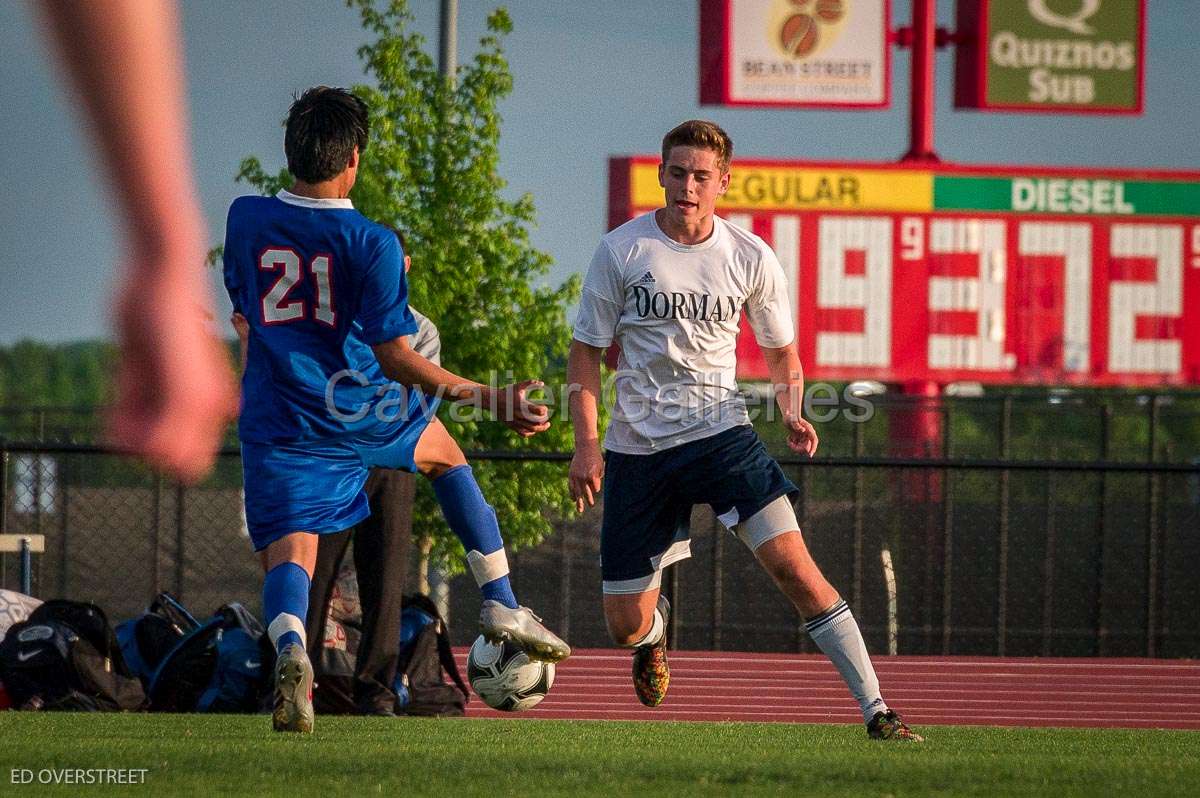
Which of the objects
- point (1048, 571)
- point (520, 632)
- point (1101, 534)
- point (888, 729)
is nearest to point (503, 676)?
point (520, 632)

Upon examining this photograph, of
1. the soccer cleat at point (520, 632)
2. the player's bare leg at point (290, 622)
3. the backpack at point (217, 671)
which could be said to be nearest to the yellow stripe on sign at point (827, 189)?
the backpack at point (217, 671)

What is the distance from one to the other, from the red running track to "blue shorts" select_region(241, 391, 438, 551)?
2394 millimetres

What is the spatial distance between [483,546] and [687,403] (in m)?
0.82

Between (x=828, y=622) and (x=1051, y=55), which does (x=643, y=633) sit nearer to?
(x=828, y=622)

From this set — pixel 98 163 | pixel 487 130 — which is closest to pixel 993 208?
pixel 487 130

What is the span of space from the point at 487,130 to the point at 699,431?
692 centimetres

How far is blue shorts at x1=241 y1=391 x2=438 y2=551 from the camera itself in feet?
15.0

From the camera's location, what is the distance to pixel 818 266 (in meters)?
16.4

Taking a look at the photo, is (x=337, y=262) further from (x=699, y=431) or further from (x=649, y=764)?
(x=649, y=764)

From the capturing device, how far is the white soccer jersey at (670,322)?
4887 millimetres

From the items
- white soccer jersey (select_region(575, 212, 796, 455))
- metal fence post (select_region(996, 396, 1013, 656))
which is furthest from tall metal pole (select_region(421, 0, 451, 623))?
white soccer jersey (select_region(575, 212, 796, 455))

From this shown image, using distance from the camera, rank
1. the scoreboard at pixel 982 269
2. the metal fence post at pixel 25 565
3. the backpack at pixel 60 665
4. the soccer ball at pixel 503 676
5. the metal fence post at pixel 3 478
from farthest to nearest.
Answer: the scoreboard at pixel 982 269 < the metal fence post at pixel 3 478 < the metal fence post at pixel 25 565 < the backpack at pixel 60 665 < the soccer ball at pixel 503 676

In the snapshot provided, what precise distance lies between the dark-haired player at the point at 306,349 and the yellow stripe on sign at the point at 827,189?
37.0 ft

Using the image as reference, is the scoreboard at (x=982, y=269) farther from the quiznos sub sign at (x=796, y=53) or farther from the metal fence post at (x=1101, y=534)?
the metal fence post at (x=1101, y=534)
